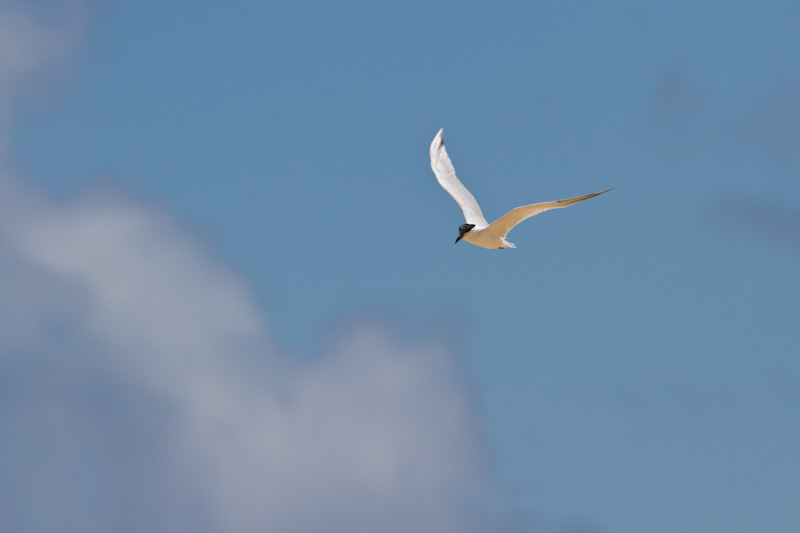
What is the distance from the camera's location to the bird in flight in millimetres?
67875

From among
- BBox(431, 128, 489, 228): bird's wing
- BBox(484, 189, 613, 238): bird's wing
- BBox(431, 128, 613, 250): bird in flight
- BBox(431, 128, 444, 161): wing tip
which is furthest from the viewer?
BBox(431, 128, 444, 161): wing tip

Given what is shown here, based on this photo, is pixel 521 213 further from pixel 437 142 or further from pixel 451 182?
pixel 437 142

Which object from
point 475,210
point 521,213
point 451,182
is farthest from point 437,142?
point 521,213

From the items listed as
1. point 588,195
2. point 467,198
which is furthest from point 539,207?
point 467,198

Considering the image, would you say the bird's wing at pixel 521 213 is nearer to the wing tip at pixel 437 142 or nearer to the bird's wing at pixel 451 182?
the bird's wing at pixel 451 182

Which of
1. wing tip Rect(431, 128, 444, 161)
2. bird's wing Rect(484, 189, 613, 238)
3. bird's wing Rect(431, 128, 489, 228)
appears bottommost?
bird's wing Rect(484, 189, 613, 238)

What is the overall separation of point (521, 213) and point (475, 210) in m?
13.6

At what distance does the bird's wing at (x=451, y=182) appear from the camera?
82.7 meters

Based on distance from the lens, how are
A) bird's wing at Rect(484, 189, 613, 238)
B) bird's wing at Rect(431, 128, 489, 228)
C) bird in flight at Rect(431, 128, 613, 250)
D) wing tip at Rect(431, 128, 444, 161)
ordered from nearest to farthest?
bird's wing at Rect(484, 189, 613, 238)
bird in flight at Rect(431, 128, 613, 250)
bird's wing at Rect(431, 128, 489, 228)
wing tip at Rect(431, 128, 444, 161)

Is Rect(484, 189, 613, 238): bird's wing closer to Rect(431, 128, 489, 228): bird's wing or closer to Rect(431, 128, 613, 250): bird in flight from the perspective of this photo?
Rect(431, 128, 613, 250): bird in flight

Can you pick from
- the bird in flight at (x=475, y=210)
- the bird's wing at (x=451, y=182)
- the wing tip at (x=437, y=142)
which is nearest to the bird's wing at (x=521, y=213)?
the bird in flight at (x=475, y=210)

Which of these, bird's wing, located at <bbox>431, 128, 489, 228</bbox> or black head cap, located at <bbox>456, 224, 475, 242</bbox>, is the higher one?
bird's wing, located at <bbox>431, 128, 489, 228</bbox>

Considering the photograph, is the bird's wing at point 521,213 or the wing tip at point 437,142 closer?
the bird's wing at point 521,213

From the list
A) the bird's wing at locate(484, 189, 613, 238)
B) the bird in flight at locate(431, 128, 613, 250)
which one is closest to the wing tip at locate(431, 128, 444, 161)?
the bird in flight at locate(431, 128, 613, 250)
